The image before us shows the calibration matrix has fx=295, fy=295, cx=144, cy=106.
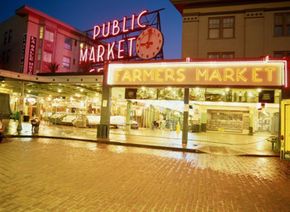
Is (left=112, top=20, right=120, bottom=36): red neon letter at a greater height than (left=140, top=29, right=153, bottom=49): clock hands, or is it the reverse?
(left=112, top=20, right=120, bottom=36): red neon letter

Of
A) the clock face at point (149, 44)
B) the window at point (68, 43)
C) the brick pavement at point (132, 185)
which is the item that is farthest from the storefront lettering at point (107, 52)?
the brick pavement at point (132, 185)

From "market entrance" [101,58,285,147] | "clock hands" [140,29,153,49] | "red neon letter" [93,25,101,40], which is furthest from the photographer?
"red neon letter" [93,25,101,40]

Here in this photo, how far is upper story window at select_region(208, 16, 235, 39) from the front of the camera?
1017 inches

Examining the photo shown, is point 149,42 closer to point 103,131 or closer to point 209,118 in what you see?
point 103,131

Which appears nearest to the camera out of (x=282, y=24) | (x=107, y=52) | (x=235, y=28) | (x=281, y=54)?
(x=281, y=54)

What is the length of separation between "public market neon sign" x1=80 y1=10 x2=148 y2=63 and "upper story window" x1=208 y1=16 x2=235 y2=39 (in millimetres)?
8074

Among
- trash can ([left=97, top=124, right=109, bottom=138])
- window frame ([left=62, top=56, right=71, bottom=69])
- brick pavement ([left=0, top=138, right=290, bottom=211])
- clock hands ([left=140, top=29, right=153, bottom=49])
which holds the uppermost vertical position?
window frame ([left=62, top=56, right=71, bottom=69])

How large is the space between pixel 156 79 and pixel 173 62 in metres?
1.66

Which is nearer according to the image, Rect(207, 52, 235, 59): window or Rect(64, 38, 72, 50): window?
Rect(207, 52, 235, 59): window

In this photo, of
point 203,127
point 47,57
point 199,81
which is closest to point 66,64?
point 47,57

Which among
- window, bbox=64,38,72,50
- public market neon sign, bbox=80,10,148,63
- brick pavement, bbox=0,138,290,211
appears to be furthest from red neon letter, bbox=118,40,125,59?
brick pavement, bbox=0,138,290,211

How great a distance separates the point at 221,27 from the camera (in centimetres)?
2614

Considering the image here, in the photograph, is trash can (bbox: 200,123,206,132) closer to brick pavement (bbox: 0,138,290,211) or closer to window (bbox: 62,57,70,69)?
window (bbox: 62,57,70,69)

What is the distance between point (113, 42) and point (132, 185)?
26.6 m
